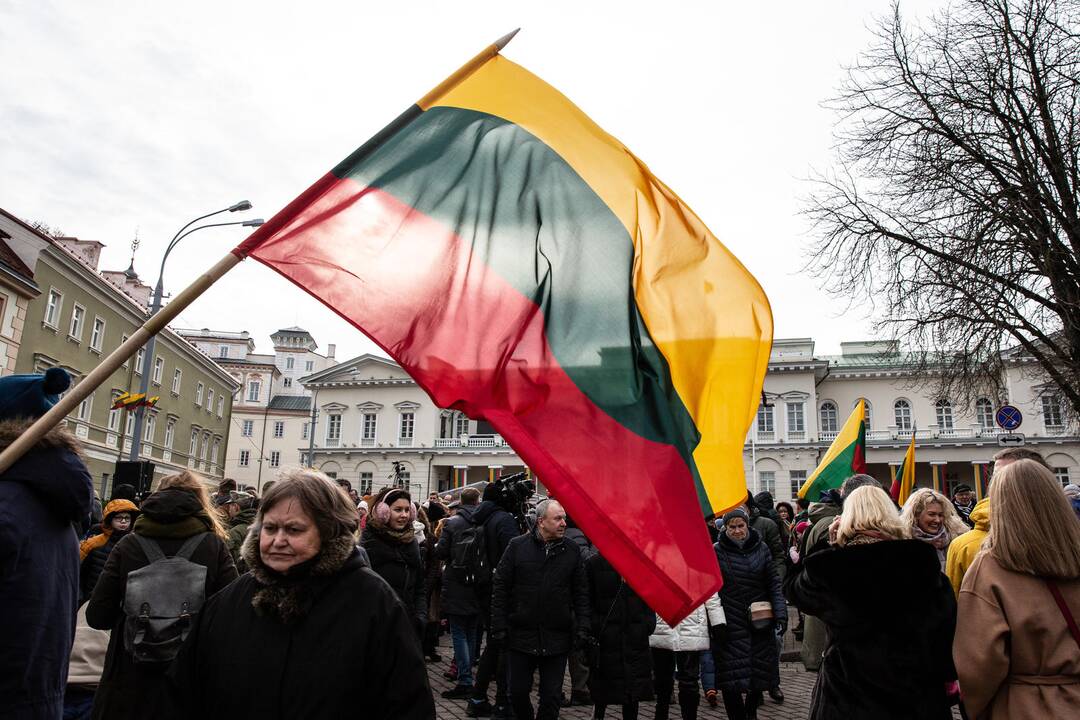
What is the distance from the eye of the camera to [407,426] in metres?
68.3

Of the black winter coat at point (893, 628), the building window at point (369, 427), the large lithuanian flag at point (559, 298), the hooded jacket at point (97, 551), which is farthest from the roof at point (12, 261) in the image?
the building window at point (369, 427)

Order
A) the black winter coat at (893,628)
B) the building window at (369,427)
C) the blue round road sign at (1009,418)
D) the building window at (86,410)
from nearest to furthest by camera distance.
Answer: the black winter coat at (893,628)
the blue round road sign at (1009,418)
the building window at (86,410)
the building window at (369,427)

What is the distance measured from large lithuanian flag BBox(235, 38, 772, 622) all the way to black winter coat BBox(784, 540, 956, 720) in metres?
0.70

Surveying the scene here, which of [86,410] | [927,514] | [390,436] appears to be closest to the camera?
[927,514]

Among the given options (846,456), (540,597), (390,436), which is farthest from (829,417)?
(540,597)

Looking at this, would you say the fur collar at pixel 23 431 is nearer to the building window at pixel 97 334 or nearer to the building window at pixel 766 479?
the building window at pixel 97 334

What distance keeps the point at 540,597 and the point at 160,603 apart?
313cm

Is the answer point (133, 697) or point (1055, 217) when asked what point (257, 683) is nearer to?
point (133, 697)

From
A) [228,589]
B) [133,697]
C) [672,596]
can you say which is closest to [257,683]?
[228,589]

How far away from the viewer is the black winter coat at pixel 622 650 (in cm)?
665

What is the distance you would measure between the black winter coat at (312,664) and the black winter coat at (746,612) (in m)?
4.85

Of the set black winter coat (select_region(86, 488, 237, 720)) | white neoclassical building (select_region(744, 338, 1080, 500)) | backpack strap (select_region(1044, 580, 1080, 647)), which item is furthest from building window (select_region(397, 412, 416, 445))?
backpack strap (select_region(1044, 580, 1080, 647))

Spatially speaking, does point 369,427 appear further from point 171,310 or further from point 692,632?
point 171,310

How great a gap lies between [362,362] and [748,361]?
6825cm
